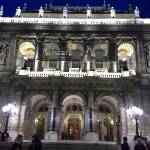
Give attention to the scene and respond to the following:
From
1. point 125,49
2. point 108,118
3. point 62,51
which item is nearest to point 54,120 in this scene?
point 108,118

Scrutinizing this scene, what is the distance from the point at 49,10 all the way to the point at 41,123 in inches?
637

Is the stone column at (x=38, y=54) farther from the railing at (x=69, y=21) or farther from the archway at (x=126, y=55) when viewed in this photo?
the archway at (x=126, y=55)

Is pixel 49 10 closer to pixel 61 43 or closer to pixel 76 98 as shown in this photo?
pixel 61 43

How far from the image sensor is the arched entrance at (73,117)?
120ft

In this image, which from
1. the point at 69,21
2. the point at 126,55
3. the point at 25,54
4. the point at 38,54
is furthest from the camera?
the point at 25,54

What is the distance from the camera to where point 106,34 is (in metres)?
38.9

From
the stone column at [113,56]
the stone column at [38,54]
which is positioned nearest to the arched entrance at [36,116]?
the stone column at [38,54]

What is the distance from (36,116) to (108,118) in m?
8.82

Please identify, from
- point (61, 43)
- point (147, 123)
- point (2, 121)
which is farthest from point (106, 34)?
point (2, 121)

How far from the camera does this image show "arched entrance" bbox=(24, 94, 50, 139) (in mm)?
34816

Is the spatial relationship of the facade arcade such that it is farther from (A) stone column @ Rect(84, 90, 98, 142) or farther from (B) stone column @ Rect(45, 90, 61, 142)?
(A) stone column @ Rect(84, 90, 98, 142)

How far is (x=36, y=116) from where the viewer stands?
124 ft

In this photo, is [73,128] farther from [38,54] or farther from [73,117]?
[38,54]

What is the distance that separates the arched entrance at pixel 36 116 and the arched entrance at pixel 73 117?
2.31 m
